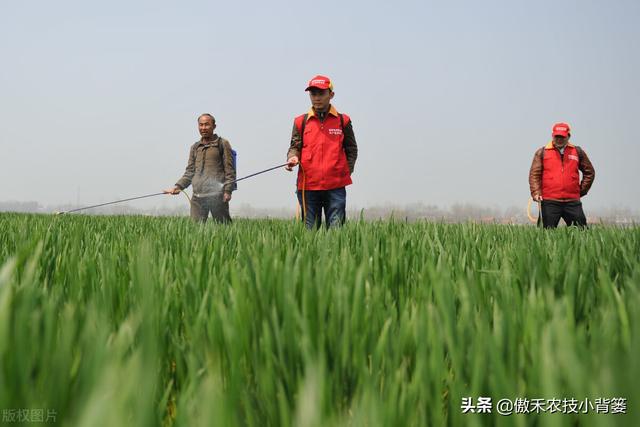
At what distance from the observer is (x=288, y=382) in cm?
78

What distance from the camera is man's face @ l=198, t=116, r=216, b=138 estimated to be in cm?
630

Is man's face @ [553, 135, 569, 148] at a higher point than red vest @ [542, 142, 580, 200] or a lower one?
higher

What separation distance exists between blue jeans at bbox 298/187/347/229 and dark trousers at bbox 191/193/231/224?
5.11ft

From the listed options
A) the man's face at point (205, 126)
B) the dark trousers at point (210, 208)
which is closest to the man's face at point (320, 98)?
the man's face at point (205, 126)

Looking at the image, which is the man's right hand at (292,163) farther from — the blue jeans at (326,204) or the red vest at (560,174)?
the red vest at (560,174)

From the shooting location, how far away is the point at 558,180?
22.1ft

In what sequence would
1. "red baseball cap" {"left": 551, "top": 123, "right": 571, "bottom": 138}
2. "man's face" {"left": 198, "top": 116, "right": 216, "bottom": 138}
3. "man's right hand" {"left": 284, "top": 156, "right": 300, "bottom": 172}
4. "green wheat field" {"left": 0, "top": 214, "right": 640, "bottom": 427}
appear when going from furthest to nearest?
1. "red baseball cap" {"left": 551, "top": 123, "right": 571, "bottom": 138}
2. "man's face" {"left": 198, "top": 116, "right": 216, "bottom": 138}
3. "man's right hand" {"left": 284, "top": 156, "right": 300, "bottom": 172}
4. "green wheat field" {"left": 0, "top": 214, "right": 640, "bottom": 427}

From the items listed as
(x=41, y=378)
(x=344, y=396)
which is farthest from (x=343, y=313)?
(x=41, y=378)

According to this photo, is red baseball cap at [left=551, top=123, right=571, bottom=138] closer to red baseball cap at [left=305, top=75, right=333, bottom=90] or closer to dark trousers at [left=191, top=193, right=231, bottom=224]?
red baseball cap at [left=305, top=75, right=333, bottom=90]

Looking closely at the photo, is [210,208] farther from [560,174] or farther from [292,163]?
[560,174]

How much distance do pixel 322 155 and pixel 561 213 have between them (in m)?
3.88

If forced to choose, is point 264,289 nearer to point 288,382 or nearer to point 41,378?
point 288,382

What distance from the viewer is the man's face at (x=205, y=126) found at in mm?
6301

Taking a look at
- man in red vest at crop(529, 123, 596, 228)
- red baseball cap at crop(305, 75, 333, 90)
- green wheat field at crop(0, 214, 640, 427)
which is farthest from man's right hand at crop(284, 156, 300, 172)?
man in red vest at crop(529, 123, 596, 228)
